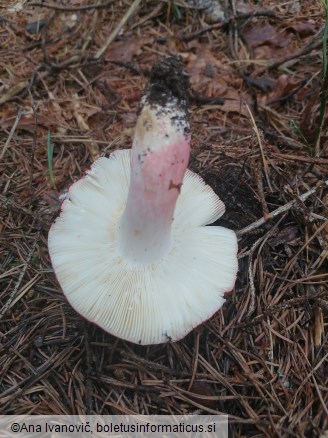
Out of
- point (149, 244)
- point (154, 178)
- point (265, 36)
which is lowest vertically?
point (265, 36)

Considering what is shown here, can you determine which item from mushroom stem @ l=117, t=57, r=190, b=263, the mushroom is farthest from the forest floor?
mushroom stem @ l=117, t=57, r=190, b=263

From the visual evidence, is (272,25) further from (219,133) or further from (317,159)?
(317,159)

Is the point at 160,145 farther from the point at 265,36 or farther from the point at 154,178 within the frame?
the point at 265,36

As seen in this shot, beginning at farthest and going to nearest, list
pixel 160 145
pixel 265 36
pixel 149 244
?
pixel 265 36 < pixel 149 244 < pixel 160 145

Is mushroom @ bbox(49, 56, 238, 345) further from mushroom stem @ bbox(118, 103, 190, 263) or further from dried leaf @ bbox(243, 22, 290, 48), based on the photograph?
dried leaf @ bbox(243, 22, 290, 48)

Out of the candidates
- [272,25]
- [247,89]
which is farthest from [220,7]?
[247,89]

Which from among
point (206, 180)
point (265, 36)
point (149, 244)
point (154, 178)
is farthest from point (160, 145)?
point (265, 36)

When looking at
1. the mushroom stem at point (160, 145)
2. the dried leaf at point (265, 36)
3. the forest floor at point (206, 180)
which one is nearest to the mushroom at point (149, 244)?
the mushroom stem at point (160, 145)

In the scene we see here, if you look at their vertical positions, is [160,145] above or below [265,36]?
above
